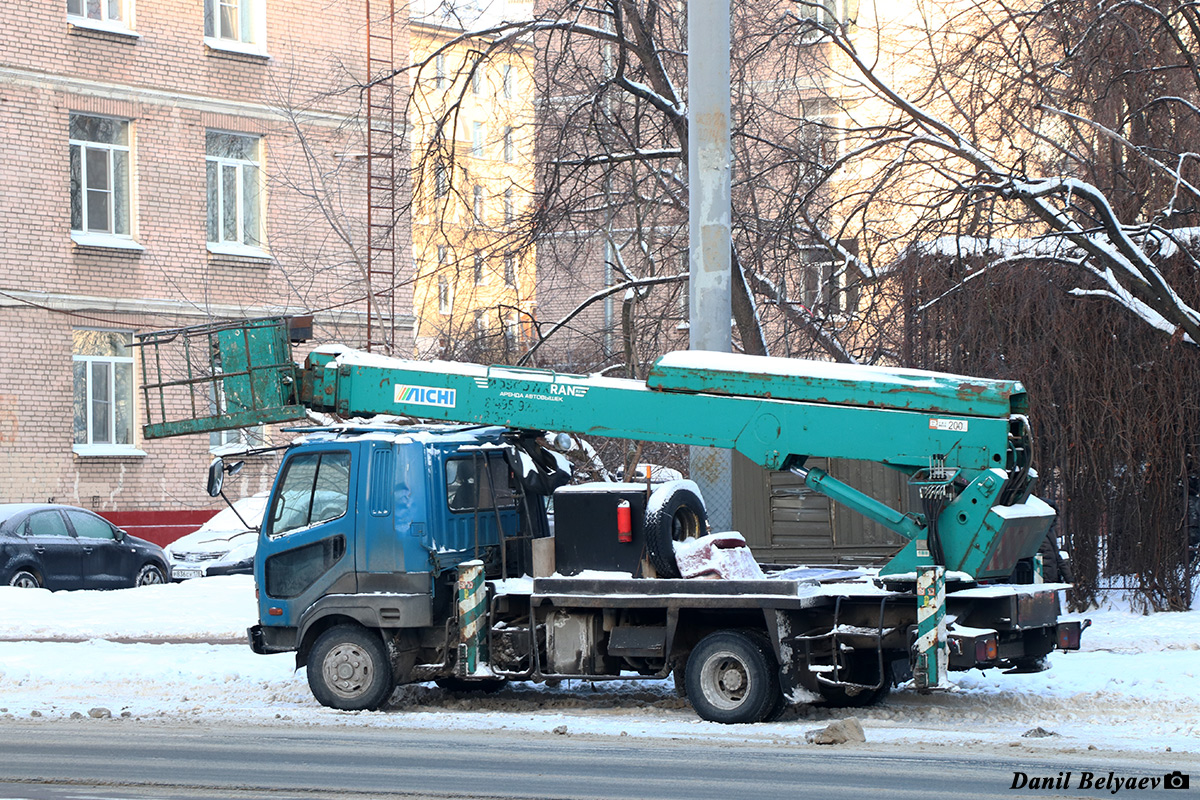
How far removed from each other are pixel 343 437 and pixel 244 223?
1877 centimetres

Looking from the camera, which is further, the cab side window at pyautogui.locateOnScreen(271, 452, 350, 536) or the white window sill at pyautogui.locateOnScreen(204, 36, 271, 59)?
the white window sill at pyautogui.locateOnScreen(204, 36, 271, 59)

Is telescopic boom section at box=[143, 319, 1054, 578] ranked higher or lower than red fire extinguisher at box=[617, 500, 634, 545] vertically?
higher

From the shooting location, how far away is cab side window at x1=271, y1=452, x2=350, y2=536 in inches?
479

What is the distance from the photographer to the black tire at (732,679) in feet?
35.3

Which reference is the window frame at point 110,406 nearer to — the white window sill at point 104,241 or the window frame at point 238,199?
the white window sill at point 104,241

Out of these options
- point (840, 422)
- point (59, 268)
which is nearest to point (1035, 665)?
point (840, 422)

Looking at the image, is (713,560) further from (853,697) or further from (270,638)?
(270,638)

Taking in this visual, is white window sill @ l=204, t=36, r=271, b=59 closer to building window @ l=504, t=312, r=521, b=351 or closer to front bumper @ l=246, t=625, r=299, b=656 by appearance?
building window @ l=504, t=312, r=521, b=351

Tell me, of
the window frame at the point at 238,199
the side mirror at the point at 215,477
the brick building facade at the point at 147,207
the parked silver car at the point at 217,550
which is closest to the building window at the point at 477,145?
the brick building facade at the point at 147,207

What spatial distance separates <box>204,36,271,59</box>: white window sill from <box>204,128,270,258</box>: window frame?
1533mm

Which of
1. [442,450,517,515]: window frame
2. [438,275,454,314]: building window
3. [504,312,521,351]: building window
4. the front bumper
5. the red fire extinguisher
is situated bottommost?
the front bumper

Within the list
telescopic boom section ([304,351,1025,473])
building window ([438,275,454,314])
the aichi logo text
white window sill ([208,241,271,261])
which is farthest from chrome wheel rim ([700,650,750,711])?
white window sill ([208,241,271,261])

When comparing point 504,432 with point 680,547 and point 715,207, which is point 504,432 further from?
point 715,207

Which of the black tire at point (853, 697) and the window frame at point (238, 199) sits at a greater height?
the window frame at point (238, 199)
